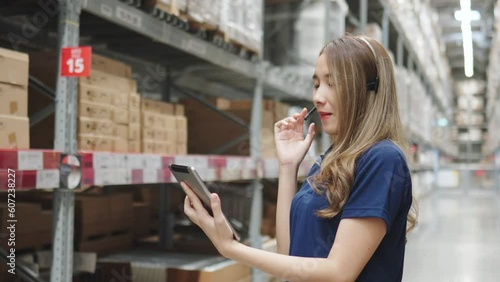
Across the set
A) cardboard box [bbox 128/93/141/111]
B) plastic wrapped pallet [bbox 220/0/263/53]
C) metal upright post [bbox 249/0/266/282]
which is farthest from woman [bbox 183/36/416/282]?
metal upright post [bbox 249/0/266/282]

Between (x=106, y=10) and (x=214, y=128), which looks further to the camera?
(x=214, y=128)

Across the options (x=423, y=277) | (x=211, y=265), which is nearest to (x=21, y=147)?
(x=211, y=265)

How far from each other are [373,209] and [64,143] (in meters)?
1.31

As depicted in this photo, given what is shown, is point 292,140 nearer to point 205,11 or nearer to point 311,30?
point 205,11

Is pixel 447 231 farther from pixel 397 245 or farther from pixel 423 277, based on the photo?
pixel 397 245

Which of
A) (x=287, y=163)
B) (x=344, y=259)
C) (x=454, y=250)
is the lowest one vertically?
(x=454, y=250)

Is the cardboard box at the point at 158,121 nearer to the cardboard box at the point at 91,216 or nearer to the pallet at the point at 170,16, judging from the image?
the pallet at the point at 170,16

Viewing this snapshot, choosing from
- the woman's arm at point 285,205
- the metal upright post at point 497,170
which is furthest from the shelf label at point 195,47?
the metal upright post at point 497,170

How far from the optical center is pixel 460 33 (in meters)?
21.5

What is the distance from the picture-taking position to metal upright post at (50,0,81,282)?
2154 mm

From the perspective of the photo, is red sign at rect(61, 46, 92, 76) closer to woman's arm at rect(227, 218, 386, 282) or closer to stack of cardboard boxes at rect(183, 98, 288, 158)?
woman's arm at rect(227, 218, 386, 282)

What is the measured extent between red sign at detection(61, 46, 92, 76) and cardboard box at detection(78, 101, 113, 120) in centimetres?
27

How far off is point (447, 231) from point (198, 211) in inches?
293

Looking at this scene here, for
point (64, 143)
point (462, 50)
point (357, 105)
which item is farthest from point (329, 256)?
point (462, 50)
